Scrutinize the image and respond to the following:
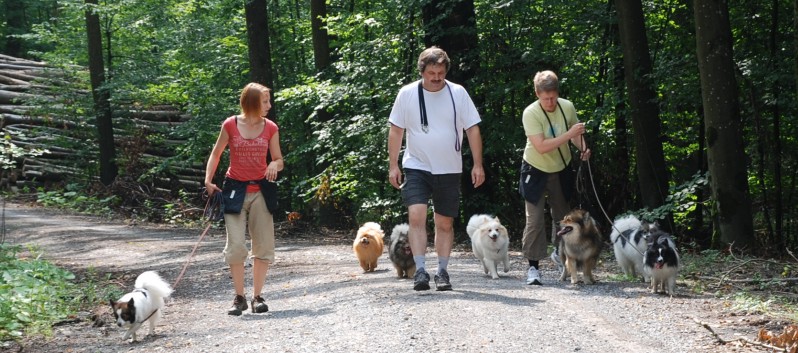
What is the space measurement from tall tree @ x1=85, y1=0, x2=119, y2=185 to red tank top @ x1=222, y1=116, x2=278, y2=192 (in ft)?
67.8

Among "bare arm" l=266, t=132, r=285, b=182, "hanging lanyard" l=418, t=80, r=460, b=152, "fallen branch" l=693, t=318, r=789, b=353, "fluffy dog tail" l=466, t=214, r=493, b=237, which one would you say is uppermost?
"hanging lanyard" l=418, t=80, r=460, b=152

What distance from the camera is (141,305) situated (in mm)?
7281

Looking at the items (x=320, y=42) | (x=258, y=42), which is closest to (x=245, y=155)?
(x=258, y=42)

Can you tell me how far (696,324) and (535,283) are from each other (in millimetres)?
2247

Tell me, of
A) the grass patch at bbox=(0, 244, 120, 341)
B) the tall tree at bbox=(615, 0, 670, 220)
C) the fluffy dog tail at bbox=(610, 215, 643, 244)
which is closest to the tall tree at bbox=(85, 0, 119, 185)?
the grass patch at bbox=(0, 244, 120, 341)

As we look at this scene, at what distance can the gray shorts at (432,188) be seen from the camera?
7.68m

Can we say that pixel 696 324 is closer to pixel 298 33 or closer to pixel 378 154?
pixel 378 154

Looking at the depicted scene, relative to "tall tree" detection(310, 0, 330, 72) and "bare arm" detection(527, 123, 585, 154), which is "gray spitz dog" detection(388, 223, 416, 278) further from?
"tall tree" detection(310, 0, 330, 72)

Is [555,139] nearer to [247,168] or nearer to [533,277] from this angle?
[533,277]

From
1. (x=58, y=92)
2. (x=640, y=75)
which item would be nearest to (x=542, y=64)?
(x=640, y=75)

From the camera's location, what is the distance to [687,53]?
1424cm

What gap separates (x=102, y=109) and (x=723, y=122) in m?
21.5

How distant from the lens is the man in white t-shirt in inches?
299

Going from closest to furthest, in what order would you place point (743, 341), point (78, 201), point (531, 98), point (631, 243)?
1. point (743, 341)
2. point (631, 243)
3. point (531, 98)
4. point (78, 201)
